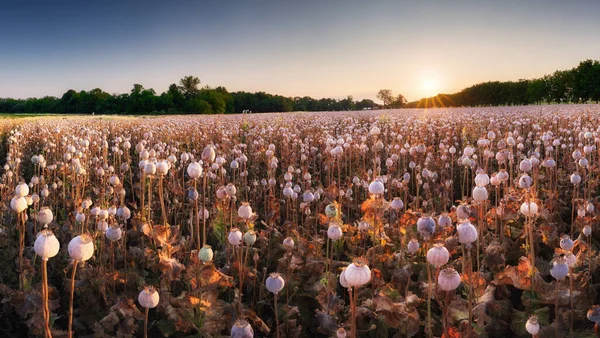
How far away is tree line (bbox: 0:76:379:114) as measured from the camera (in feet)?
299

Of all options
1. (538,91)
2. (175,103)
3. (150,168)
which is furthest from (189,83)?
(150,168)

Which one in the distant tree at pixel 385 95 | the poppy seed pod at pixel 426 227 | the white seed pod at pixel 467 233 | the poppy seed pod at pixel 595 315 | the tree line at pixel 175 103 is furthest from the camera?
the distant tree at pixel 385 95

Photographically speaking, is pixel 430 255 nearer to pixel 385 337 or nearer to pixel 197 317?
pixel 385 337

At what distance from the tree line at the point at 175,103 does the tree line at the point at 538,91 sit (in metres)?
20.4

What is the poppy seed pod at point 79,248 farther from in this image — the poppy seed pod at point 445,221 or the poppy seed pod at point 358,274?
the poppy seed pod at point 445,221

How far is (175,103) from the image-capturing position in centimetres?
9319

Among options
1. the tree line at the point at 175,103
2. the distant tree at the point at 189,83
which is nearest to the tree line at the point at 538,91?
the tree line at the point at 175,103

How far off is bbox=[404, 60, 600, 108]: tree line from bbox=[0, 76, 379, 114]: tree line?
66.9 feet

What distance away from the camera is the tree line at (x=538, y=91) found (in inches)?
3147

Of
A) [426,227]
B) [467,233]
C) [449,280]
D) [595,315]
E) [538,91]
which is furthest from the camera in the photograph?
[538,91]

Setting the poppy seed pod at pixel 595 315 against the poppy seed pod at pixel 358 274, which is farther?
the poppy seed pod at pixel 595 315

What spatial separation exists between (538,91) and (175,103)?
232ft

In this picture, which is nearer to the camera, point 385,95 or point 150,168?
point 150,168

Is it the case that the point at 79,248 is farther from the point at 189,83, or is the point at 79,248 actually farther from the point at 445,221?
the point at 189,83
